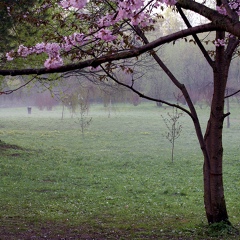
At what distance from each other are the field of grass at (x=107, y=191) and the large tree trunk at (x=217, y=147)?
0.38m

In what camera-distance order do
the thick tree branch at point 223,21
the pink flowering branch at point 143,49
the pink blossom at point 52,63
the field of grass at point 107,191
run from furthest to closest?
the field of grass at point 107,191 < the pink blossom at point 52,63 < the pink flowering branch at point 143,49 < the thick tree branch at point 223,21

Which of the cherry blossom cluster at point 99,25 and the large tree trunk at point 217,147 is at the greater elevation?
the cherry blossom cluster at point 99,25

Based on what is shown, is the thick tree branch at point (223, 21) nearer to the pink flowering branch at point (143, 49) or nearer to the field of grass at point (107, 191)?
the pink flowering branch at point (143, 49)

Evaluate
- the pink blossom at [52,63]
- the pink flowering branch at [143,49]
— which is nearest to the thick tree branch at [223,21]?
the pink flowering branch at [143,49]

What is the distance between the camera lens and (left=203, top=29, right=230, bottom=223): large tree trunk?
21.0 ft

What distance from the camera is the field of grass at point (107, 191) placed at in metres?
6.34

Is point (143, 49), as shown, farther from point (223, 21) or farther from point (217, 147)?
point (217, 147)

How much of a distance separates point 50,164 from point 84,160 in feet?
5.85

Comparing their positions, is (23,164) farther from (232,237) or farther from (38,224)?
(232,237)

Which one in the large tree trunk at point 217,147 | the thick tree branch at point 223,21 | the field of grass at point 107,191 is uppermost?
the thick tree branch at point 223,21

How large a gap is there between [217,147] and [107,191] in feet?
17.1

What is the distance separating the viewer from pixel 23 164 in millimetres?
15398

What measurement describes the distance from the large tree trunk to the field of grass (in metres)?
0.38

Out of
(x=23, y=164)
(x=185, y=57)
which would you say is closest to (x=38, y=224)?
(x=23, y=164)
